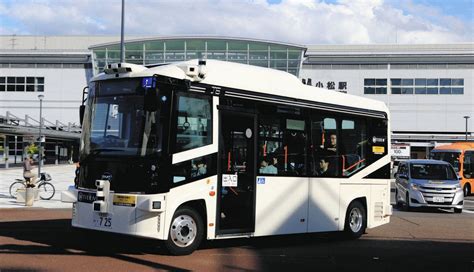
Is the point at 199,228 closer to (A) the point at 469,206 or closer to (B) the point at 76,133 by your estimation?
(A) the point at 469,206

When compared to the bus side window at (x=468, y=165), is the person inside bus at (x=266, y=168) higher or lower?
higher

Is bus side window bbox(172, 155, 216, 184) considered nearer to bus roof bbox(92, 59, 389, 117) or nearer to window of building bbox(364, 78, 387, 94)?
bus roof bbox(92, 59, 389, 117)

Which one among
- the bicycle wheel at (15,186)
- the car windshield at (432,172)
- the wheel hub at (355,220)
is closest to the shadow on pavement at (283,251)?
the wheel hub at (355,220)

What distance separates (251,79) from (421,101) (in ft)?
202

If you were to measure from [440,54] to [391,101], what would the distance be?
8.28 m

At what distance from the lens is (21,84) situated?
6881 centimetres

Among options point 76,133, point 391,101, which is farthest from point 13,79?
point 391,101

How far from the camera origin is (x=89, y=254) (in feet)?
29.5

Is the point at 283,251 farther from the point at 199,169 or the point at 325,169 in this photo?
the point at 199,169

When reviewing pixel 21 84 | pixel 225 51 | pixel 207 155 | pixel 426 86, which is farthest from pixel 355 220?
pixel 21 84

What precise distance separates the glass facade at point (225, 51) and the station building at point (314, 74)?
12 cm

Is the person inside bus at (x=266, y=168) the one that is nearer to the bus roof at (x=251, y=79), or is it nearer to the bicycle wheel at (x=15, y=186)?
the bus roof at (x=251, y=79)

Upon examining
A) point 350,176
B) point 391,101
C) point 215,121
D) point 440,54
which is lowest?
point 350,176

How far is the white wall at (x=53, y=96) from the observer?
2687 inches
